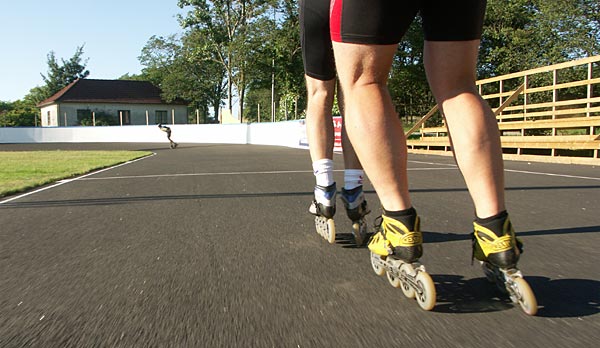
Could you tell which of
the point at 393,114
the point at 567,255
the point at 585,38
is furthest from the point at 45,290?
the point at 585,38

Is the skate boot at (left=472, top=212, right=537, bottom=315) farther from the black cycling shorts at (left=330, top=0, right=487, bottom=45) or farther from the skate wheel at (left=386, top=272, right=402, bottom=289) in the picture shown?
the black cycling shorts at (left=330, top=0, right=487, bottom=45)

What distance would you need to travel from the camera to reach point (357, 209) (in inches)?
94.4

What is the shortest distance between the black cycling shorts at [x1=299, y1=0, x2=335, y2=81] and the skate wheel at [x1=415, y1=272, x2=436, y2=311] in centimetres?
150

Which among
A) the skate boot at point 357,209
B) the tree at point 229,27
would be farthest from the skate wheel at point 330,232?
the tree at point 229,27

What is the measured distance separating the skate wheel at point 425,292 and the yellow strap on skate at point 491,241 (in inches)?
10.8

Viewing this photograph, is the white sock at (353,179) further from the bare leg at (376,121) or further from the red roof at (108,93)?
the red roof at (108,93)

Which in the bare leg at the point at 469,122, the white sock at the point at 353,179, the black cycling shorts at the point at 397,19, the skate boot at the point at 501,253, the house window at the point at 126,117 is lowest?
the skate boot at the point at 501,253

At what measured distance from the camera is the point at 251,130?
33250 millimetres

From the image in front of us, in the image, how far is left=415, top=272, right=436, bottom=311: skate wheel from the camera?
59.2 inches

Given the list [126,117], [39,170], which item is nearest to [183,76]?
[126,117]

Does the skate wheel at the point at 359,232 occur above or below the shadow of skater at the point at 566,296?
above

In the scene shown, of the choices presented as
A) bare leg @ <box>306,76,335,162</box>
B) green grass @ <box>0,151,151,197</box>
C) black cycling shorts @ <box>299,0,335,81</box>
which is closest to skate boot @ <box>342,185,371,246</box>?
bare leg @ <box>306,76,335,162</box>

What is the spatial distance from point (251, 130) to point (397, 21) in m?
31.8

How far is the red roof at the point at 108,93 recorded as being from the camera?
59.8 meters
